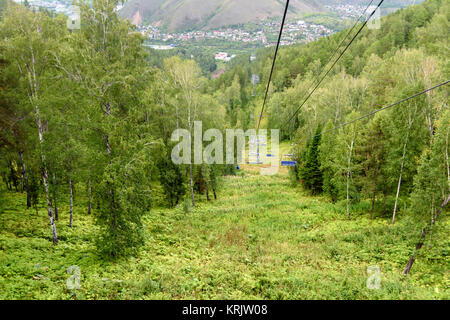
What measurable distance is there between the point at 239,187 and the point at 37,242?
83.7ft

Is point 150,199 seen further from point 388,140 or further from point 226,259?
point 388,140

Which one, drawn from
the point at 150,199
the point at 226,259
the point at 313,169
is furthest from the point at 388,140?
the point at 150,199

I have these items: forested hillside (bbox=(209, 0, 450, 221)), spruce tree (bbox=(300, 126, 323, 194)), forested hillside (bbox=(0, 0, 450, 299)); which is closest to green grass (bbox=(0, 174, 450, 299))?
forested hillside (bbox=(0, 0, 450, 299))

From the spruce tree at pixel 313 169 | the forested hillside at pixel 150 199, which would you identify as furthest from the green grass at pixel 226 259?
the spruce tree at pixel 313 169

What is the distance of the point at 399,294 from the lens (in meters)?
9.98

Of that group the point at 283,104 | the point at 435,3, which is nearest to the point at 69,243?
the point at 283,104

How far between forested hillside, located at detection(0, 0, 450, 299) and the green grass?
8 centimetres

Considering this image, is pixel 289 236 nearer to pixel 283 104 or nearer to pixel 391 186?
pixel 391 186

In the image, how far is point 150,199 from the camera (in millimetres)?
14477

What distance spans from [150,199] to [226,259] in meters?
5.54

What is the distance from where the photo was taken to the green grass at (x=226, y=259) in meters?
9.69

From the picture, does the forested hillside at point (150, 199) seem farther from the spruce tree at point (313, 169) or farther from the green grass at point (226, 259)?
the spruce tree at point (313, 169)

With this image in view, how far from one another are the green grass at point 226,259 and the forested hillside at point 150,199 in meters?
0.08

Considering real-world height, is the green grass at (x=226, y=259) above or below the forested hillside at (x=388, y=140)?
below
